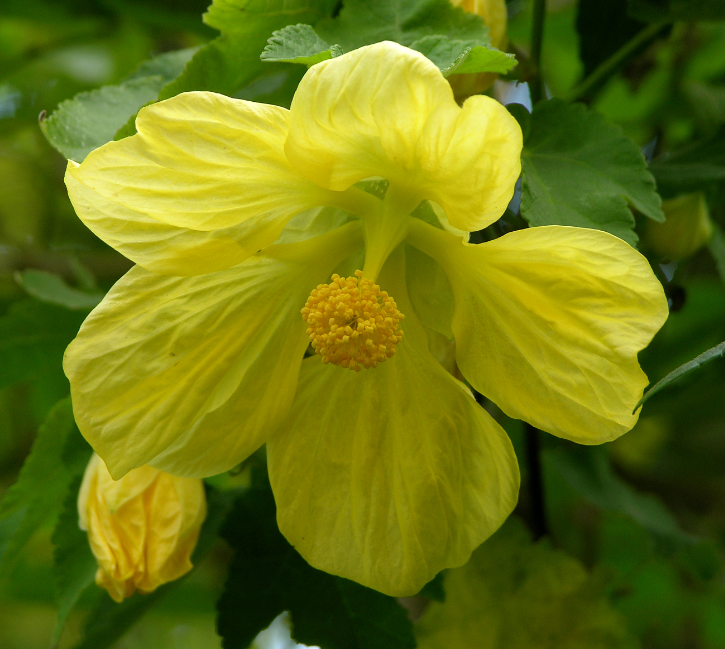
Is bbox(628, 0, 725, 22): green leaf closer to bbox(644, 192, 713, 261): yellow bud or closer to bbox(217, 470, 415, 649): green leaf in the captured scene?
bbox(644, 192, 713, 261): yellow bud

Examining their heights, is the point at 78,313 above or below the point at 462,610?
above

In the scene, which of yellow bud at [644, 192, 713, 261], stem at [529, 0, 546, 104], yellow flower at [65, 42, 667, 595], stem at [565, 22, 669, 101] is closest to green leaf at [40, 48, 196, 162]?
yellow flower at [65, 42, 667, 595]

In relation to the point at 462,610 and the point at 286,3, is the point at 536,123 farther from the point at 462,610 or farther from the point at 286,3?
the point at 462,610

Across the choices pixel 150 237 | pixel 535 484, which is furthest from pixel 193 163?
pixel 535 484

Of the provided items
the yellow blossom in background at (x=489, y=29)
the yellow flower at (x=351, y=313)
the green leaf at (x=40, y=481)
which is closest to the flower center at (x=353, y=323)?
the yellow flower at (x=351, y=313)

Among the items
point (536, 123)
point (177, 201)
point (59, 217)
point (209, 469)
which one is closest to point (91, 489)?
point (209, 469)

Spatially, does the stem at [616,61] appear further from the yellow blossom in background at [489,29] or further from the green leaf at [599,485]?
the green leaf at [599,485]
